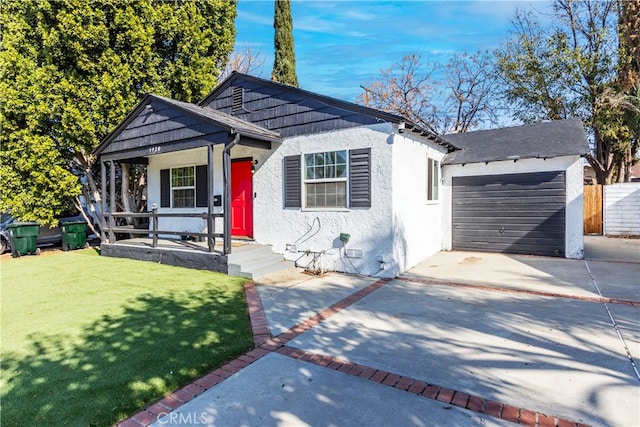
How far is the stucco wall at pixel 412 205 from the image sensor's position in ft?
24.3

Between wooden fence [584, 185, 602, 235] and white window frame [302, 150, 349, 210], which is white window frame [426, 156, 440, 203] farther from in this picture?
wooden fence [584, 185, 602, 235]

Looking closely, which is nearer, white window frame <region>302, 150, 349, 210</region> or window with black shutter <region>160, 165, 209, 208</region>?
white window frame <region>302, 150, 349, 210</region>

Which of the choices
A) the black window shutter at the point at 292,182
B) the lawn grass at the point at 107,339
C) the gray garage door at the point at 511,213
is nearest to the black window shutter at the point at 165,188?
the lawn grass at the point at 107,339

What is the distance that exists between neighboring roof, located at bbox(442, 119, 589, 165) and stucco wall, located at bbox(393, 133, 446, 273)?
133 cm

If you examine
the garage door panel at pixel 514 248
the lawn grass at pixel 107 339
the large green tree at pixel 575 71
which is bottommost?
→ the lawn grass at pixel 107 339

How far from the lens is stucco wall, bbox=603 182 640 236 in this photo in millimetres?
12938

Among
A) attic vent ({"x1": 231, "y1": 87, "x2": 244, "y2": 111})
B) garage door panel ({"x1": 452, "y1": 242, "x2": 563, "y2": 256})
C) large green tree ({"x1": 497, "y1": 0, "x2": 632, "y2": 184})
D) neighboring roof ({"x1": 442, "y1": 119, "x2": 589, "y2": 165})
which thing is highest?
large green tree ({"x1": 497, "y1": 0, "x2": 632, "y2": 184})

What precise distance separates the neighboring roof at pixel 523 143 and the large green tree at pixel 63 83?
10.5m

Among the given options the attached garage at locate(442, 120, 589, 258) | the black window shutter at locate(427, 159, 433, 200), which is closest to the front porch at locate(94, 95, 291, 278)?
the black window shutter at locate(427, 159, 433, 200)

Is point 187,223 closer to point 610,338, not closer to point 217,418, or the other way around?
point 217,418

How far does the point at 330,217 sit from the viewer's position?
310 inches

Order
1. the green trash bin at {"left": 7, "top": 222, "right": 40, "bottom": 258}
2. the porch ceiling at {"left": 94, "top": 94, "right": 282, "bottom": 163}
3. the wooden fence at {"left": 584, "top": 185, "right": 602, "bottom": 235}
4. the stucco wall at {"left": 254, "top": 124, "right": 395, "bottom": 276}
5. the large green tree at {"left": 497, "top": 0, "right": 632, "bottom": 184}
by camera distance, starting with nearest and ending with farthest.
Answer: the stucco wall at {"left": 254, "top": 124, "right": 395, "bottom": 276} → the porch ceiling at {"left": 94, "top": 94, "right": 282, "bottom": 163} → the green trash bin at {"left": 7, "top": 222, "right": 40, "bottom": 258} → the wooden fence at {"left": 584, "top": 185, "right": 602, "bottom": 235} → the large green tree at {"left": 497, "top": 0, "right": 632, "bottom": 184}

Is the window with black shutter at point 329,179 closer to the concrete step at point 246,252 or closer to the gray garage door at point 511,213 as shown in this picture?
the concrete step at point 246,252

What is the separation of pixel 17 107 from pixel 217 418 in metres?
11.7
